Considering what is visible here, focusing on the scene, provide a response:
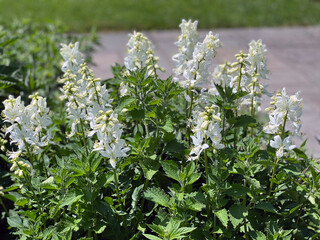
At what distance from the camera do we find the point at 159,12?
848 centimetres

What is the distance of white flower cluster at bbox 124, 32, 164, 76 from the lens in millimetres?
2688

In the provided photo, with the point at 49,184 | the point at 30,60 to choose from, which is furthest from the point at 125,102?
the point at 30,60

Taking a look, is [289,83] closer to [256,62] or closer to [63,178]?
[256,62]

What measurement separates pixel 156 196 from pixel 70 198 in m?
0.41

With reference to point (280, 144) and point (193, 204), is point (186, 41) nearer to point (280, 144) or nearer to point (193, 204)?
point (280, 144)

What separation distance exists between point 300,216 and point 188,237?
2.37 ft

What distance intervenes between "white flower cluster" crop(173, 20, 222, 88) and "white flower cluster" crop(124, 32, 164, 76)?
6.1 inches

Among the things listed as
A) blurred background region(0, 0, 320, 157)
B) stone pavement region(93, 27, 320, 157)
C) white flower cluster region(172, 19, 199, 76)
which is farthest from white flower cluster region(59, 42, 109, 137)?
stone pavement region(93, 27, 320, 157)

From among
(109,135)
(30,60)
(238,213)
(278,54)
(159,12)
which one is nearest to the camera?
(109,135)

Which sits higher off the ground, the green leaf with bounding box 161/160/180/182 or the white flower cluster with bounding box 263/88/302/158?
the white flower cluster with bounding box 263/88/302/158

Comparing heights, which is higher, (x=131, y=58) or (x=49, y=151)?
(x=131, y=58)

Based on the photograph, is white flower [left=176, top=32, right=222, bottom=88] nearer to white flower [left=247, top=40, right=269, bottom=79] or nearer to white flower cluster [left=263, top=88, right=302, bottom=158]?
white flower [left=247, top=40, right=269, bottom=79]

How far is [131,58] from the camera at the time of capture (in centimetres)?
274

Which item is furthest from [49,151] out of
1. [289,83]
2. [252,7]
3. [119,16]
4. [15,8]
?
[252,7]
